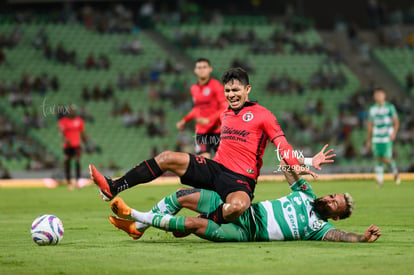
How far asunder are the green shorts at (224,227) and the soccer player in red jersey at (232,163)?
0.09 metres

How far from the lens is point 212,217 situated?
27.2 ft

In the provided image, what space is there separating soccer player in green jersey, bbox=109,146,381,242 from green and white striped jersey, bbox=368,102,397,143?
12.3 m

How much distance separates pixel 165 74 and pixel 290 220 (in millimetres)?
27167

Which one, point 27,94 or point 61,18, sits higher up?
point 61,18

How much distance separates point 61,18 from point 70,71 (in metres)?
4.37

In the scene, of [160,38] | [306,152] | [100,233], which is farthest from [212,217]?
[160,38]

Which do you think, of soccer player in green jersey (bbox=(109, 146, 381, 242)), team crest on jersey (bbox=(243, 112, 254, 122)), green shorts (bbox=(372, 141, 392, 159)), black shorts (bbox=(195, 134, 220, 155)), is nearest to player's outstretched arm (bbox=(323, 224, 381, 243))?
soccer player in green jersey (bbox=(109, 146, 381, 242))

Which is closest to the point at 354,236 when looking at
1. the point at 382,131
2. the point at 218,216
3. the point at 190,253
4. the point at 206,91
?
the point at 218,216

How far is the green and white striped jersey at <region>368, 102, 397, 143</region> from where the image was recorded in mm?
20281

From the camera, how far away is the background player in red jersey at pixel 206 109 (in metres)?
15.4

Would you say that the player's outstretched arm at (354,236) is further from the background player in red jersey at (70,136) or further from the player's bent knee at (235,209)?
the background player in red jersey at (70,136)

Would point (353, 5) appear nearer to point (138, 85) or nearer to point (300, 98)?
point (300, 98)

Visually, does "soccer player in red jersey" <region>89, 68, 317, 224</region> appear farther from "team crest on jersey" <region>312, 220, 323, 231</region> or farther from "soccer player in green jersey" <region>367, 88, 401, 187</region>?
"soccer player in green jersey" <region>367, 88, 401, 187</region>

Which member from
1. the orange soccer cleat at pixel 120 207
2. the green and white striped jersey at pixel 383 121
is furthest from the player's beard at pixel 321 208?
the green and white striped jersey at pixel 383 121
